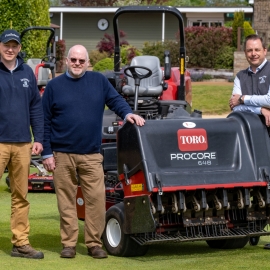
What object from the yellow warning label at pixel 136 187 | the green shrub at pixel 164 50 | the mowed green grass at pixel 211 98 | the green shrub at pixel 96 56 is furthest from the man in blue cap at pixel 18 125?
the green shrub at pixel 96 56

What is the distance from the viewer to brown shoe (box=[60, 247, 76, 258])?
6621mm

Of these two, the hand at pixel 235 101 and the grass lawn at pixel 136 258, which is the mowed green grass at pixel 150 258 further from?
the hand at pixel 235 101

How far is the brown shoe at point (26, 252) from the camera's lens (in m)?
6.59

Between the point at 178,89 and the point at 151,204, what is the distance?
171 inches

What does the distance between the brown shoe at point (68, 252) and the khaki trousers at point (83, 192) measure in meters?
0.04

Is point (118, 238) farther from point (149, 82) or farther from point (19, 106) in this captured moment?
point (149, 82)

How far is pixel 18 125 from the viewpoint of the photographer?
650 centimetres

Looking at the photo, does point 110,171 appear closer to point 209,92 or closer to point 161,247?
point 161,247

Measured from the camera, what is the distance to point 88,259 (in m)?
6.64

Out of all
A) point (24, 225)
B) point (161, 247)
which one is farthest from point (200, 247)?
point (24, 225)

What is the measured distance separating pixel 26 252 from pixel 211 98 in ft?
58.5

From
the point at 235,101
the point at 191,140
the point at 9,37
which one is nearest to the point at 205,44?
the point at 235,101

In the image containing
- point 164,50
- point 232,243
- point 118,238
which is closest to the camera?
point 118,238

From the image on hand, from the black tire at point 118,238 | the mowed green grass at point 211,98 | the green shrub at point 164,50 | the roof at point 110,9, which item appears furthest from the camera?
the roof at point 110,9
